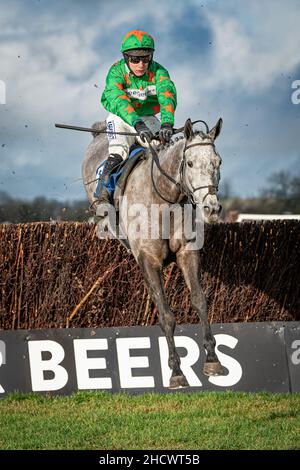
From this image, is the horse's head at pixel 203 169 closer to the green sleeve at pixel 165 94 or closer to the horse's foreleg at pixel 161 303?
the horse's foreleg at pixel 161 303

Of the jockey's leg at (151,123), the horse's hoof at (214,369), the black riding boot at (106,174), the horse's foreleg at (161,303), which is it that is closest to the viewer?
the horse's hoof at (214,369)

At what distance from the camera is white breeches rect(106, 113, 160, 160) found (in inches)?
400

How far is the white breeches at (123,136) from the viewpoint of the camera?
1015 centimetres

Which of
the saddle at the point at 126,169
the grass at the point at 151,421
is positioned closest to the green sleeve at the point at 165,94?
the saddle at the point at 126,169

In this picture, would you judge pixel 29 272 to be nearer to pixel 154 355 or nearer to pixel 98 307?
pixel 98 307

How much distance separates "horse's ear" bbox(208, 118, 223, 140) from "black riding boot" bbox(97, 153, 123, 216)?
73.1 inches

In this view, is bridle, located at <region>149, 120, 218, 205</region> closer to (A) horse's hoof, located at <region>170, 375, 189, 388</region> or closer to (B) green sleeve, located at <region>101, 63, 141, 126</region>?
(B) green sleeve, located at <region>101, 63, 141, 126</region>

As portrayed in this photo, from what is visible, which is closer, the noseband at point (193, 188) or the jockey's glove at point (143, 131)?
the noseband at point (193, 188)

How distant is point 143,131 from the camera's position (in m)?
9.30

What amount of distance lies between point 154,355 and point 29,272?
182 centimetres

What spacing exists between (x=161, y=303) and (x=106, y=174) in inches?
72.8

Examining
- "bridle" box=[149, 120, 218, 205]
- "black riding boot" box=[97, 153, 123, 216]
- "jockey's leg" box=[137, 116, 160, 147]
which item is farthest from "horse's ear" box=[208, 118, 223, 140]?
"black riding boot" box=[97, 153, 123, 216]

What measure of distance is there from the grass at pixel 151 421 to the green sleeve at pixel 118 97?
2967 mm
